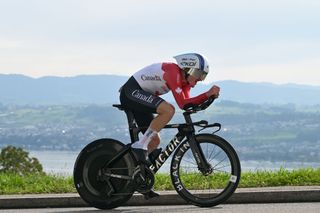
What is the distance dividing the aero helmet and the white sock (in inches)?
30.2

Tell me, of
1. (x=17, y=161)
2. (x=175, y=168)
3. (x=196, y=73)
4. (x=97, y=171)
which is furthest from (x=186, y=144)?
(x=17, y=161)

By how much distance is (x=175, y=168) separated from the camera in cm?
988

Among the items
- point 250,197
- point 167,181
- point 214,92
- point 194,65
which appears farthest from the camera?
point 167,181

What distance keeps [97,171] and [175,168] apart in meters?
0.93

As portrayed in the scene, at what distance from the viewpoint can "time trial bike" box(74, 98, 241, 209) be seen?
31.9 feet

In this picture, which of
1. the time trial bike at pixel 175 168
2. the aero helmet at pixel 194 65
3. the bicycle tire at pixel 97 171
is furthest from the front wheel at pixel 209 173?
the aero helmet at pixel 194 65

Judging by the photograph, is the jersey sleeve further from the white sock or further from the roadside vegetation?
the roadside vegetation

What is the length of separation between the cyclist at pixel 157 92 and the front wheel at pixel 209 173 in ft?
1.00

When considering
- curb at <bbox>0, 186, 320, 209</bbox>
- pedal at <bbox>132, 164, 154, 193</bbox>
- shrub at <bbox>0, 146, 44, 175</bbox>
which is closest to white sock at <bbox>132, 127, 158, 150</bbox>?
pedal at <bbox>132, 164, 154, 193</bbox>

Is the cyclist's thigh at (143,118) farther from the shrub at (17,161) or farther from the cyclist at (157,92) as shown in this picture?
the shrub at (17,161)

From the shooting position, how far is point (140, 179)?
9.80 metres

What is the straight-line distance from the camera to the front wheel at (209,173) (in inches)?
382

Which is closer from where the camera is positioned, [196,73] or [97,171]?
[196,73]

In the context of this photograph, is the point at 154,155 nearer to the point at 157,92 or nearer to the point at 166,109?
the point at 166,109
